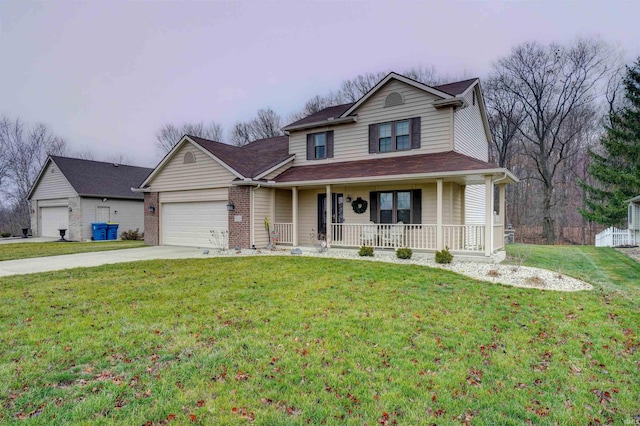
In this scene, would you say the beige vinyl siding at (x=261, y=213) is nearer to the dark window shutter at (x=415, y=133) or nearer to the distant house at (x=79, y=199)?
the dark window shutter at (x=415, y=133)

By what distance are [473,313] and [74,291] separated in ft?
24.1

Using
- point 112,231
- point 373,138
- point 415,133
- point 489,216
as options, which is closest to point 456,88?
point 415,133

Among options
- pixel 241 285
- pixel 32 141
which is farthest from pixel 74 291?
pixel 32 141

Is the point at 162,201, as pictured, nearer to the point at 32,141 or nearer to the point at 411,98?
the point at 411,98

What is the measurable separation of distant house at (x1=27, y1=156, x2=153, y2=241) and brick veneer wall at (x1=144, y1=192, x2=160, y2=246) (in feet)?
25.7

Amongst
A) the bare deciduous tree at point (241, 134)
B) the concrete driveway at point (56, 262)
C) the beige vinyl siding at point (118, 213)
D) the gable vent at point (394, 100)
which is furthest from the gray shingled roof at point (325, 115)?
the bare deciduous tree at point (241, 134)

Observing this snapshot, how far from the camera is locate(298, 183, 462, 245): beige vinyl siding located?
12.4 metres

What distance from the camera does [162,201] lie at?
16188mm

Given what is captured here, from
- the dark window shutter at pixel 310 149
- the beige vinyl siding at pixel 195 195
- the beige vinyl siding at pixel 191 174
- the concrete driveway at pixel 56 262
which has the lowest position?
the concrete driveway at pixel 56 262

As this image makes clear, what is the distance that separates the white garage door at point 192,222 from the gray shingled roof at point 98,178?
926 cm

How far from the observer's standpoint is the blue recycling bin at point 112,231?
2208cm

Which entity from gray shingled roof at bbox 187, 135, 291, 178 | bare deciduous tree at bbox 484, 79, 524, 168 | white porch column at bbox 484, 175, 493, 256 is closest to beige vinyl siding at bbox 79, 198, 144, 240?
gray shingled roof at bbox 187, 135, 291, 178

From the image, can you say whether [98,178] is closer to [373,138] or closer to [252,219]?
[252,219]

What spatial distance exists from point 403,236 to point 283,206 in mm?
5619
